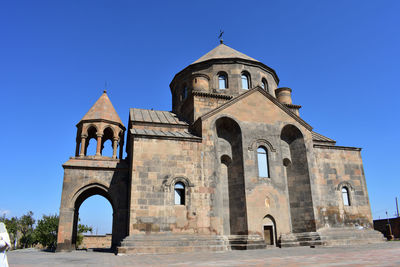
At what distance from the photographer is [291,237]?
46.6ft

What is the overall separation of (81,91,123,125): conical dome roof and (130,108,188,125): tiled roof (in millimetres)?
1187

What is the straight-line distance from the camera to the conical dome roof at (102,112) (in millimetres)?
17484

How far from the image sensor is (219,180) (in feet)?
46.7

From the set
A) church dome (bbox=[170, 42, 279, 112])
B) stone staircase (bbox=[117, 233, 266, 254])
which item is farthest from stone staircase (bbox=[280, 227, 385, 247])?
church dome (bbox=[170, 42, 279, 112])

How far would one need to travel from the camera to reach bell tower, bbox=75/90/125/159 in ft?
55.7

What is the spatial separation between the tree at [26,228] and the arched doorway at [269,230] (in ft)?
114

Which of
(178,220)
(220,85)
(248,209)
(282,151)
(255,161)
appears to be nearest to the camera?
(178,220)

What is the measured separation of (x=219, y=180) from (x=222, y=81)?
7.44 metres

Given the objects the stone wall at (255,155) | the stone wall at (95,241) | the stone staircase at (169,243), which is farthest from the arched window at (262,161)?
the stone wall at (95,241)

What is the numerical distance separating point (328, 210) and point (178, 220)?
806 cm

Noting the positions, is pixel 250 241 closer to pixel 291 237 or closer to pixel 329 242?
pixel 291 237

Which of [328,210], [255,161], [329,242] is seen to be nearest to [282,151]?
[255,161]

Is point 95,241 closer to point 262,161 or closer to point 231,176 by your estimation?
point 231,176

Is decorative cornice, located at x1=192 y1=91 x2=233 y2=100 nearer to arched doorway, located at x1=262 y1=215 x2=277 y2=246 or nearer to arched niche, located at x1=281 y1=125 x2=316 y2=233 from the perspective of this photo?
arched niche, located at x1=281 y1=125 x2=316 y2=233
